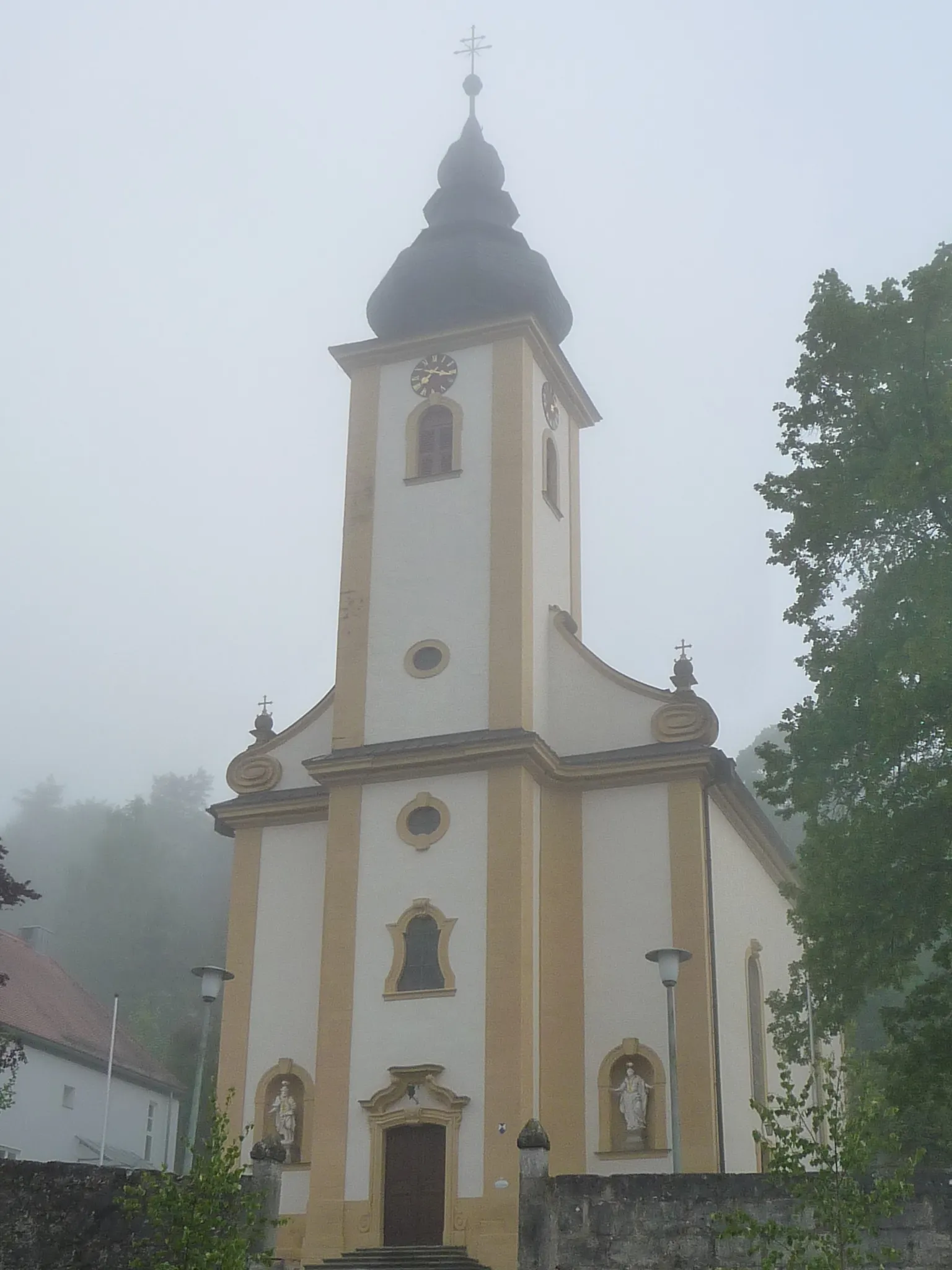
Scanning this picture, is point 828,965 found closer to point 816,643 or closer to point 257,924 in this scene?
point 816,643

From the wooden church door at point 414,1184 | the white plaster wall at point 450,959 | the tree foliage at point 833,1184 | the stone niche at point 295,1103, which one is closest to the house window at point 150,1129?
the stone niche at point 295,1103

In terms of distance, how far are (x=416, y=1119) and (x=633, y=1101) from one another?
124 inches

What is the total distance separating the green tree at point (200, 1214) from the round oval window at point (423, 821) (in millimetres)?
10632

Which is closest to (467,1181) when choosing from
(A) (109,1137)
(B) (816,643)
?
(B) (816,643)

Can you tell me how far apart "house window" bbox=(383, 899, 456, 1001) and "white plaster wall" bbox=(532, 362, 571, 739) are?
141 inches

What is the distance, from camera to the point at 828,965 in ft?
56.1

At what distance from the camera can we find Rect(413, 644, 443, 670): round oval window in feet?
85.5

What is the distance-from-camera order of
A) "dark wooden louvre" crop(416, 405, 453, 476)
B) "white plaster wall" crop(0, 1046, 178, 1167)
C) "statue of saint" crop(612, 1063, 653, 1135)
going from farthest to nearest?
"white plaster wall" crop(0, 1046, 178, 1167), "dark wooden louvre" crop(416, 405, 453, 476), "statue of saint" crop(612, 1063, 653, 1135)

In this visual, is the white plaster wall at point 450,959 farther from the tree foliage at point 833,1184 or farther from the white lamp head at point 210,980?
the tree foliage at point 833,1184

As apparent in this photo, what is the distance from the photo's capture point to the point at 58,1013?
36.2m

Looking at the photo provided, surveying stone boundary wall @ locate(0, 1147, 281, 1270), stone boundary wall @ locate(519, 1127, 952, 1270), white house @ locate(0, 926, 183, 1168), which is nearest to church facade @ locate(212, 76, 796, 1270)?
A: stone boundary wall @ locate(519, 1127, 952, 1270)

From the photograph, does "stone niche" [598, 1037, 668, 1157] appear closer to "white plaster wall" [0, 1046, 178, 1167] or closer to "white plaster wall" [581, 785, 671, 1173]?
"white plaster wall" [581, 785, 671, 1173]

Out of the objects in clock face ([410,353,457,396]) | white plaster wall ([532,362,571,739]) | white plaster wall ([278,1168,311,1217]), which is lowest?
white plaster wall ([278,1168,311,1217])

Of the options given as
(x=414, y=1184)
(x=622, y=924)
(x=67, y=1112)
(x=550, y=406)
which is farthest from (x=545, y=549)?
(x=67, y=1112)
